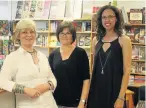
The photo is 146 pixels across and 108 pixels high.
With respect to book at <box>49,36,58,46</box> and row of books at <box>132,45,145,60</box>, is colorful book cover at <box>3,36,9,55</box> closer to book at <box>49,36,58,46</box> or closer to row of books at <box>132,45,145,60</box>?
book at <box>49,36,58,46</box>

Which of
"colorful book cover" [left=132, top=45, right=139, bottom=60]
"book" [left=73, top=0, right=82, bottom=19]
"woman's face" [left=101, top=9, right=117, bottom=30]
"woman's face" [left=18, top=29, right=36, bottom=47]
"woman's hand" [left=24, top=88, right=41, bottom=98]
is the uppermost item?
"book" [left=73, top=0, right=82, bottom=19]

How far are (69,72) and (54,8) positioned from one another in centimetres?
372

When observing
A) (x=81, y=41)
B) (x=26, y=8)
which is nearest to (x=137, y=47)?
(x=81, y=41)

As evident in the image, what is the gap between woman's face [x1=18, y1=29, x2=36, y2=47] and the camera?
1842mm

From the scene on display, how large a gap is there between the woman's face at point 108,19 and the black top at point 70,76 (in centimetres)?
32

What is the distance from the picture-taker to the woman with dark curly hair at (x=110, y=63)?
2062mm

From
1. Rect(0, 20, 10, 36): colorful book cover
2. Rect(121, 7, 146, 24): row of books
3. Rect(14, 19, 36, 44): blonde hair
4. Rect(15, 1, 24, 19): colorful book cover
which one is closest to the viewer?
Rect(14, 19, 36, 44): blonde hair

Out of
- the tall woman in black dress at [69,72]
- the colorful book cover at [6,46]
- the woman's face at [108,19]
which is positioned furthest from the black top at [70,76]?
the colorful book cover at [6,46]

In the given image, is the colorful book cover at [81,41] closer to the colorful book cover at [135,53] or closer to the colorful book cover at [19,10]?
the colorful book cover at [135,53]

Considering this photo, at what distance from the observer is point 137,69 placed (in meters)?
4.82

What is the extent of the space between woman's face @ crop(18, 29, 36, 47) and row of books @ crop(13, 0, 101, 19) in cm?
343

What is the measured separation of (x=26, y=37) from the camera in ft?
6.04

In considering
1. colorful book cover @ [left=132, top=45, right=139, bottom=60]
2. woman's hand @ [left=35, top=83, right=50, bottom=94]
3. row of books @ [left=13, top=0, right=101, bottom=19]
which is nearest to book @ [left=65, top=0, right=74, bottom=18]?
row of books @ [left=13, top=0, right=101, bottom=19]

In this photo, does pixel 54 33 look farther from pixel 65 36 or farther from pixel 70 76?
pixel 70 76
